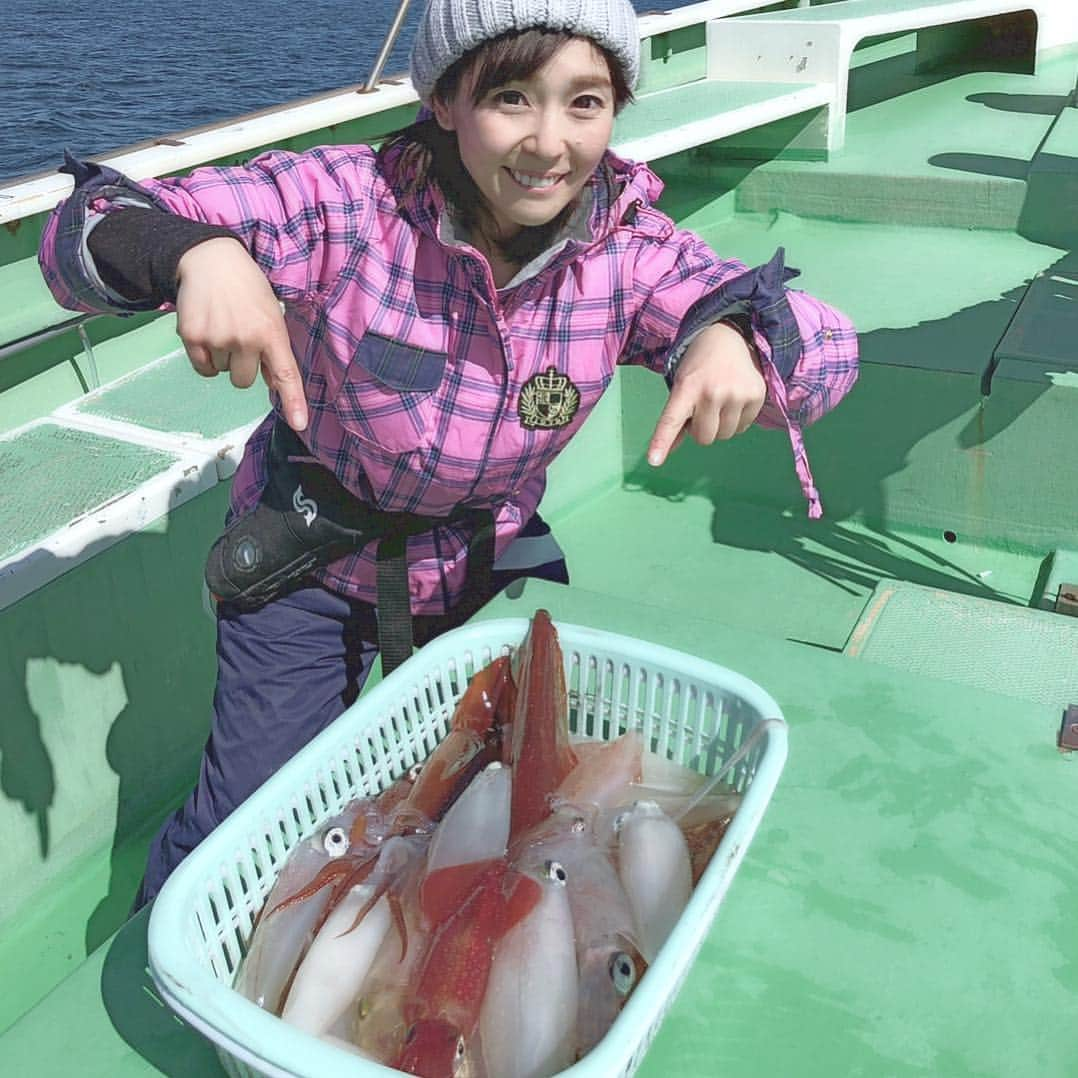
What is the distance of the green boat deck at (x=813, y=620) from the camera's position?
1122 mm

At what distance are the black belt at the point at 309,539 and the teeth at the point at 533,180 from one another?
0.52 meters

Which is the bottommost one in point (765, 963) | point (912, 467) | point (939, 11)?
point (912, 467)

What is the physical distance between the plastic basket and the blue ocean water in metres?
10.7

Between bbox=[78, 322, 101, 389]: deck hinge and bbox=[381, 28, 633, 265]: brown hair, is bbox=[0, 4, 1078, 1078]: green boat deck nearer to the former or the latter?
bbox=[78, 322, 101, 389]: deck hinge

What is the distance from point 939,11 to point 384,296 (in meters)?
4.40

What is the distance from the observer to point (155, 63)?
22.2 m

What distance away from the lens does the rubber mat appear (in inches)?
75.6

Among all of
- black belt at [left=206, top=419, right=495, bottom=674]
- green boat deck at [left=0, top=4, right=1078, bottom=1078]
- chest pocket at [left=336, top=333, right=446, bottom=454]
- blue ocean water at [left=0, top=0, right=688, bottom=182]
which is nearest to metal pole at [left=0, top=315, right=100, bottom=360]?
green boat deck at [left=0, top=4, right=1078, bottom=1078]

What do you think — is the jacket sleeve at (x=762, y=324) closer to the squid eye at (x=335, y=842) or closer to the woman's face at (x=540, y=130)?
the woman's face at (x=540, y=130)

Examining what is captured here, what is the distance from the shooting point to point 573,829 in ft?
4.13

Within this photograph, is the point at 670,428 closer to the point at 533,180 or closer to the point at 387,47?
the point at 533,180

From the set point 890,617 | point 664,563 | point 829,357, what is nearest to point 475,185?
point 829,357

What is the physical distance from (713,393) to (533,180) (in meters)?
0.36

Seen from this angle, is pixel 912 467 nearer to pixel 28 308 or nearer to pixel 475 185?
pixel 475 185
